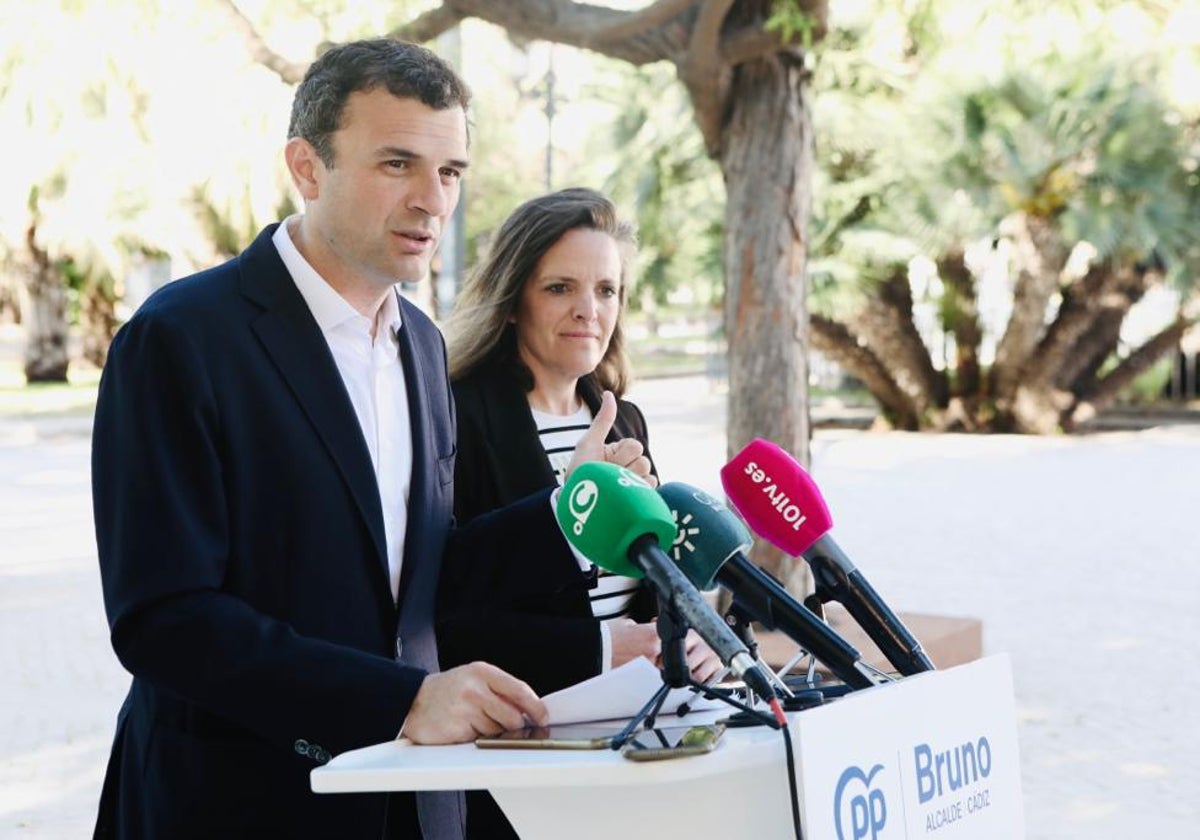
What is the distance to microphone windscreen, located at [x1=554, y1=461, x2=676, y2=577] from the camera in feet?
6.36

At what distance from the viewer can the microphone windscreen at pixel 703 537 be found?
214 cm

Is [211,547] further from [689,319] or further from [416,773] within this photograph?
[689,319]

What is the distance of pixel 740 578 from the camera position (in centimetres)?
215

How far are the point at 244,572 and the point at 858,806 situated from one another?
34.8 inches

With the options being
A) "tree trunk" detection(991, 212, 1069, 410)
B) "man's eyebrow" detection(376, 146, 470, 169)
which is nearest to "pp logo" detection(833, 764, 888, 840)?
"man's eyebrow" detection(376, 146, 470, 169)

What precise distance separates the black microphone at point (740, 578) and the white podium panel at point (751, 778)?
148mm

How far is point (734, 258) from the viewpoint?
23.5 feet

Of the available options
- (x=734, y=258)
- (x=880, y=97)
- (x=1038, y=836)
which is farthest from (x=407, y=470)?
(x=880, y=97)

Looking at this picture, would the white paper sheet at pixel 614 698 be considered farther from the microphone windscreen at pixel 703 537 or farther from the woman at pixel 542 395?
the woman at pixel 542 395

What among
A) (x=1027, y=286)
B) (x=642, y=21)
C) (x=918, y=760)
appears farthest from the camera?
(x=1027, y=286)

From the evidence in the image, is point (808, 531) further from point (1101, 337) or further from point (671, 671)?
point (1101, 337)

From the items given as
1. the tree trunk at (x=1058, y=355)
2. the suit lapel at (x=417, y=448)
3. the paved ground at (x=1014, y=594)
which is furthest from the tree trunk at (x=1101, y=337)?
the suit lapel at (x=417, y=448)

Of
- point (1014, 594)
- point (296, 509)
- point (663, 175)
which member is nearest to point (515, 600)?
point (296, 509)

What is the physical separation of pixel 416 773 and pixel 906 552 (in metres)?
11.1
